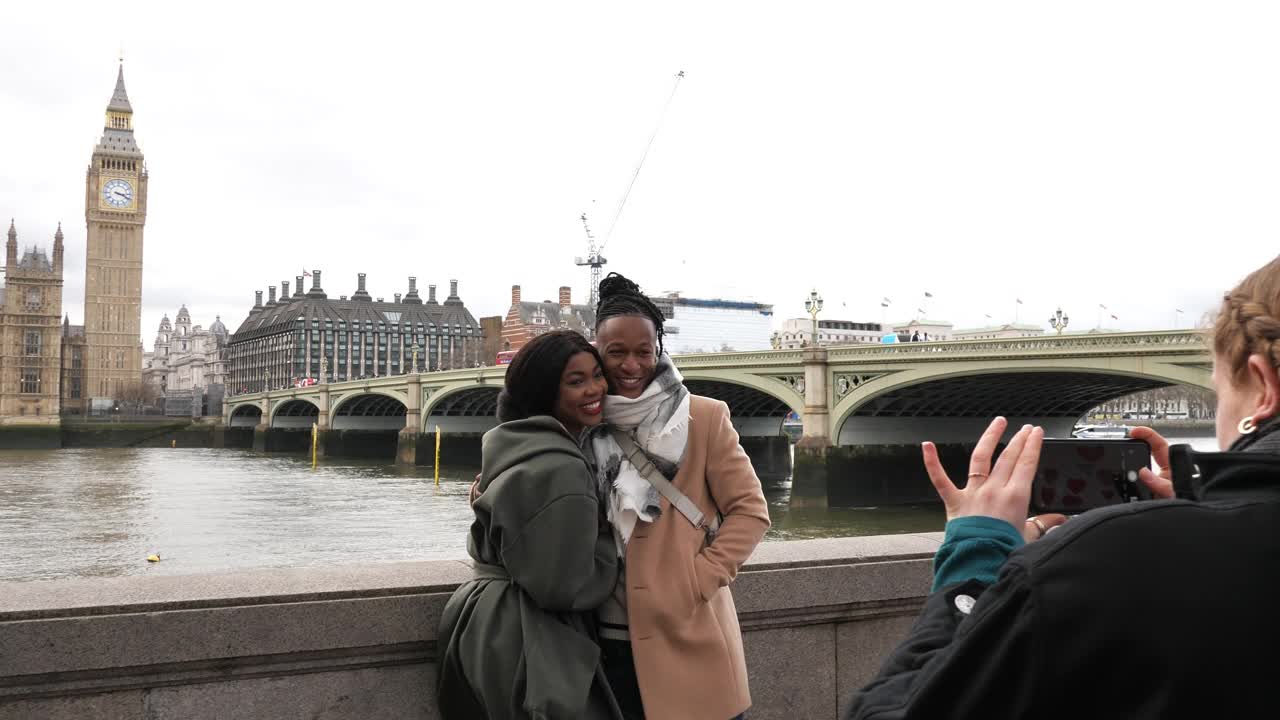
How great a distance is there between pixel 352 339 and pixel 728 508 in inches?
4640

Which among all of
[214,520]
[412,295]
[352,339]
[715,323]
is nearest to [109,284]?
[352,339]

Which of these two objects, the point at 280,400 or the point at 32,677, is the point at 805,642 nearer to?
the point at 32,677

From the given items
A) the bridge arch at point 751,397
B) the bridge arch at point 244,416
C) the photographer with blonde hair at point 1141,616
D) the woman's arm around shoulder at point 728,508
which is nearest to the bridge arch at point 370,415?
the bridge arch at point 244,416

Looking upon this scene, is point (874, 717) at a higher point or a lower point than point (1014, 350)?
lower

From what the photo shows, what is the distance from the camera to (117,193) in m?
95.6

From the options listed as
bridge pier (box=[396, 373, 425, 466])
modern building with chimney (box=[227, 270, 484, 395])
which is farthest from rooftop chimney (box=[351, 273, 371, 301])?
bridge pier (box=[396, 373, 425, 466])

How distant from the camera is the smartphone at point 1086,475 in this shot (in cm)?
130

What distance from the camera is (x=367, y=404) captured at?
56094 millimetres

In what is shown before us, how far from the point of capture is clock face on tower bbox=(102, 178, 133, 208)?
312ft

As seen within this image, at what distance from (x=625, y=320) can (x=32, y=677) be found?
66.9 inches

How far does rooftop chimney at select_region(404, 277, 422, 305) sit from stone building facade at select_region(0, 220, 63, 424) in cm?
4596

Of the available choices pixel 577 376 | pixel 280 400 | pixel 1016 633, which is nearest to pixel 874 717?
pixel 1016 633

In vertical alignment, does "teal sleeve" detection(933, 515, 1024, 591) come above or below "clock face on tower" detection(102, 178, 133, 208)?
below

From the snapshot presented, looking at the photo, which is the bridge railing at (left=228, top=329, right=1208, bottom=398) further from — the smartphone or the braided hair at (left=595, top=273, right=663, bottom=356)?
the smartphone
